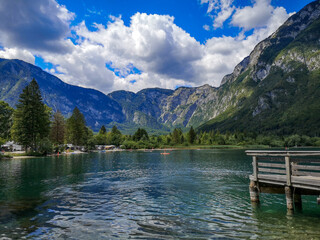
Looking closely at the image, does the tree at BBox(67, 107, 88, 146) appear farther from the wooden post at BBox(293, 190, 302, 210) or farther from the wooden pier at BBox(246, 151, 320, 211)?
the wooden post at BBox(293, 190, 302, 210)

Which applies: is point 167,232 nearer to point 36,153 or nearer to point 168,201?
point 168,201

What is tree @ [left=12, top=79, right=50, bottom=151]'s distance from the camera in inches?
4126

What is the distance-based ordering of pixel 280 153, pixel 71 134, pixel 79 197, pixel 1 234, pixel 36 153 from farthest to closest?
pixel 71 134
pixel 36 153
pixel 79 197
pixel 280 153
pixel 1 234

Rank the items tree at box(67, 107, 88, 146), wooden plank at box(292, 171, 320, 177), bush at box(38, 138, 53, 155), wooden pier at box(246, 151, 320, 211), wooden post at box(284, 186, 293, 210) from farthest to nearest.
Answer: tree at box(67, 107, 88, 146) < bush at box(38, 138, 53, 155) < wooden post at box(284, 186, 293, 210) < wooden plank at box(292, 171, 320, 177) < wooden pier at box(246, 151, 320, 211)

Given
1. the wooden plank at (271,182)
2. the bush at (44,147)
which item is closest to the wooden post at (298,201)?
the wooden plank at (271,182)

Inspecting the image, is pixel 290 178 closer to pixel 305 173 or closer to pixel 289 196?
pixel 305 173

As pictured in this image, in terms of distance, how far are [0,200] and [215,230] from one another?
2259cm

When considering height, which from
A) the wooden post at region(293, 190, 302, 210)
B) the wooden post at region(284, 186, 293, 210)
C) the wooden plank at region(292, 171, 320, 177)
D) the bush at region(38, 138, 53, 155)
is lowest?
the wooden post at region(293, 190, 302, 210)

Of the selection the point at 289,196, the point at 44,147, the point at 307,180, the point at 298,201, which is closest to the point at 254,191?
the point at 289,196

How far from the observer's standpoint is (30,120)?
106875 millimetres

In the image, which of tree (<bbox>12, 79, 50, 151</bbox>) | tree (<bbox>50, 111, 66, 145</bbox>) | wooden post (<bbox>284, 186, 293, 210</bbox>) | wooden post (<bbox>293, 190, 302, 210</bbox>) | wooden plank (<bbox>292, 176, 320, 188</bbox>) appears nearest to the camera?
wooden plank (<bbox>292, 176, 320, 188</bbox>)

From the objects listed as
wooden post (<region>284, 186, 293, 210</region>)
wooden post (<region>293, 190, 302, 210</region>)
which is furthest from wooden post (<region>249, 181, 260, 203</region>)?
wooden post (<region>293, 190, 302, 210</region>)

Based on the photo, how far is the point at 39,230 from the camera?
49.4 ft

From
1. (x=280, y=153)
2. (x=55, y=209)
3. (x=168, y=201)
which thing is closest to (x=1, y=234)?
(x=55, y=209)
